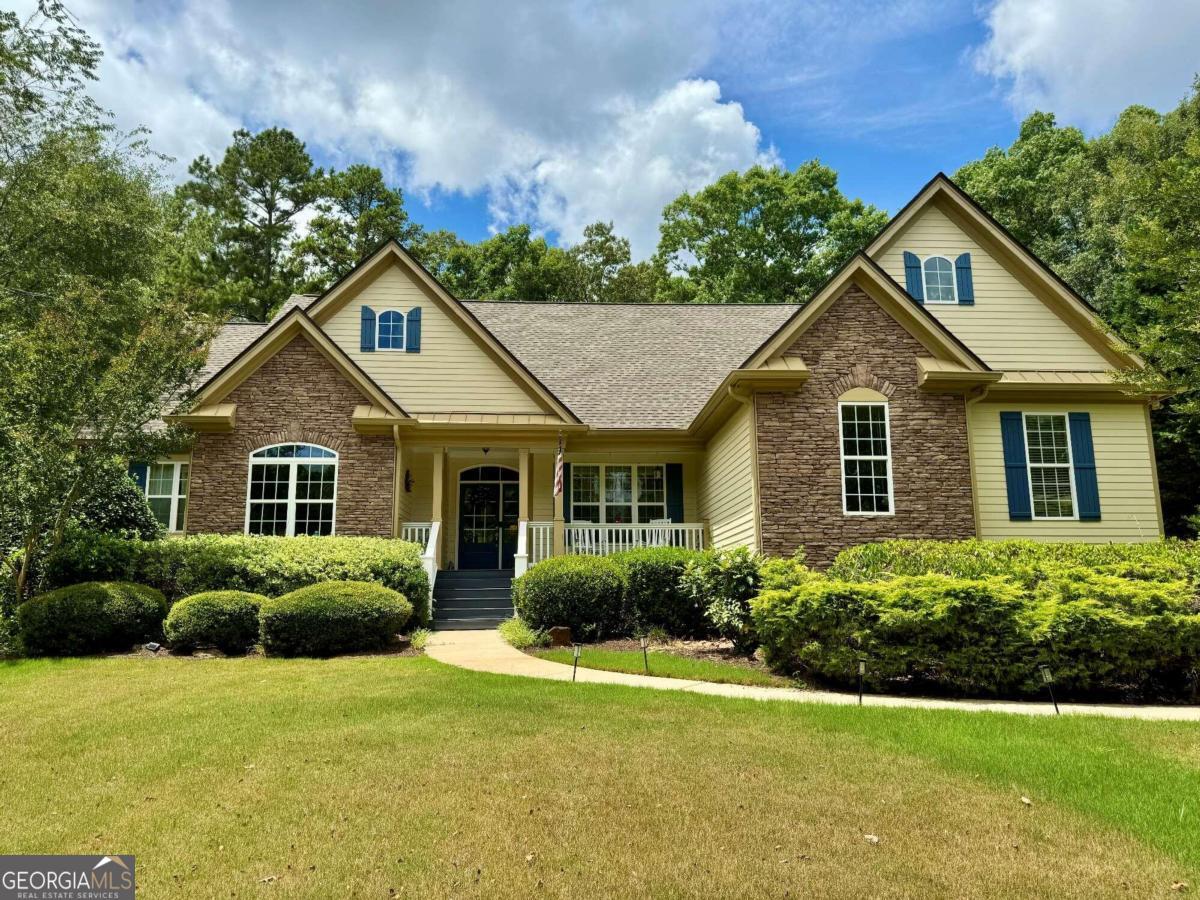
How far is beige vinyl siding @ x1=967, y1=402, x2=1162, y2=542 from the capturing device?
14.6m

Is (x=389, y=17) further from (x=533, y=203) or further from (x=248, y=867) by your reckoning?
(x=533, y=203)

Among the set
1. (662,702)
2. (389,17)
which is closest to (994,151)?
(389,17)

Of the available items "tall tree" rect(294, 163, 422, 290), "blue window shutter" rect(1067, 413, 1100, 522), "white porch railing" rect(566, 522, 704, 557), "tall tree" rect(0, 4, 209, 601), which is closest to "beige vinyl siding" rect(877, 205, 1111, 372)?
"blue window shutter" rect(1067, 413, 1100, 522)

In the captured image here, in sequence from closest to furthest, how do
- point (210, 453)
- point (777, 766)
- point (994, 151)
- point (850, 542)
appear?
point (777, 766) → point (850, 542) → point (210, 453) → point (994, 151)

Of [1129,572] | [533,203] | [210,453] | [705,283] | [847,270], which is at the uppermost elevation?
[533,203]

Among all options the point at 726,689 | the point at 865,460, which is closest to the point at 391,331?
the point at 865,460

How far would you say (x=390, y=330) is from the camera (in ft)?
55.6

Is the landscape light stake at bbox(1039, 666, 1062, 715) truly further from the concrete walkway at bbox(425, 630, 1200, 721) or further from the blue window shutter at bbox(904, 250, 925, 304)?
the blue window shutter at bbox(904, 250, 925, 304)

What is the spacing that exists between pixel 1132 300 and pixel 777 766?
862 inches

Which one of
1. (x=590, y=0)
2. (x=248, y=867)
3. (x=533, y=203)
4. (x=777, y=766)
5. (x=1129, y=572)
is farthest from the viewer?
(x=533, y=203)

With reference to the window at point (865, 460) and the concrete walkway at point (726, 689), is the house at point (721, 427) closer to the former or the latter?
the window at point (865, 460)

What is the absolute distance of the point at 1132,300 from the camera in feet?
70.9

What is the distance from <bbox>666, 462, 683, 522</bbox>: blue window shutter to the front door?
3.43m

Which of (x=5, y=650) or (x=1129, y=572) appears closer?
(x=1129, y=572)
